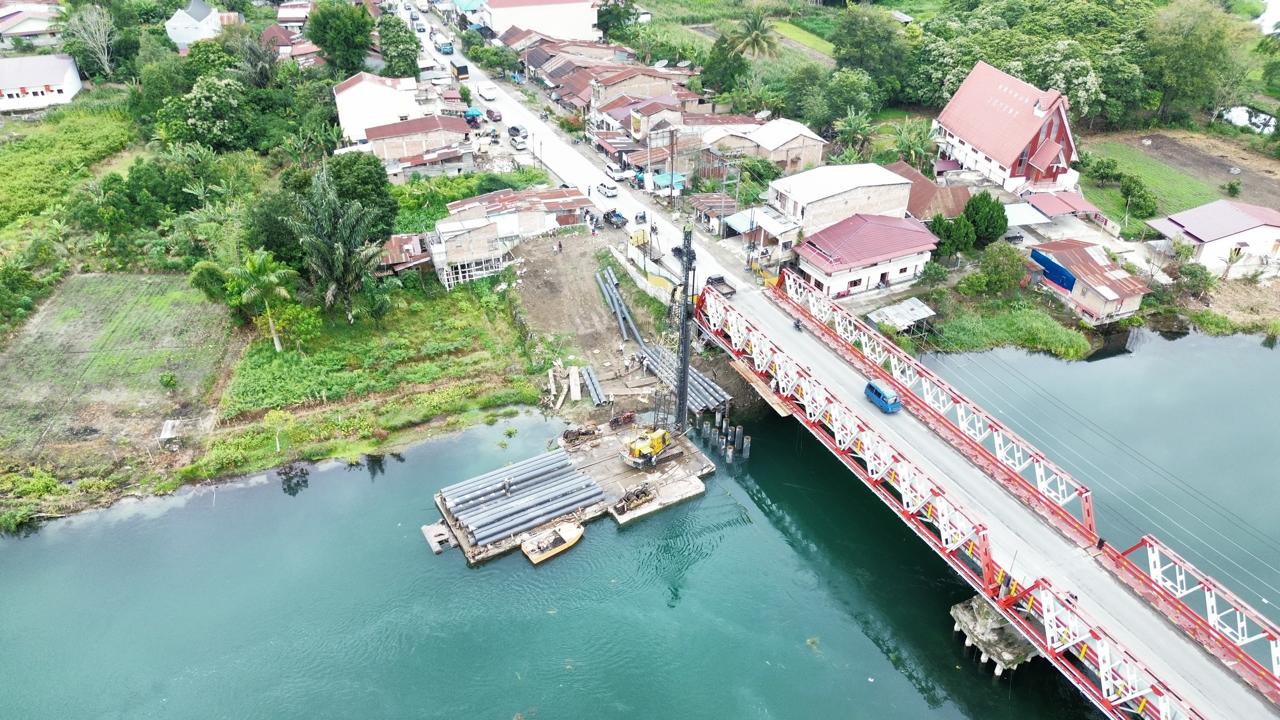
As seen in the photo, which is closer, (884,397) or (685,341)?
(884,397)

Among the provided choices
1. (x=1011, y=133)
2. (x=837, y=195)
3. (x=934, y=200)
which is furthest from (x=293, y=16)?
(x=1011, y=133)

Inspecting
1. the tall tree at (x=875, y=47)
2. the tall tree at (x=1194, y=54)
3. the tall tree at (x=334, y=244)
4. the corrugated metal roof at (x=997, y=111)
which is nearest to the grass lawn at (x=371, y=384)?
the tall tree at (x=334, y=244)

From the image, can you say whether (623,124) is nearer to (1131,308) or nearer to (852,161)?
(852,161)

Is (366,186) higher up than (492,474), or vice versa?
(366,186)

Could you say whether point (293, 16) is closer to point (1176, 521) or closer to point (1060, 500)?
point (1060, 500)

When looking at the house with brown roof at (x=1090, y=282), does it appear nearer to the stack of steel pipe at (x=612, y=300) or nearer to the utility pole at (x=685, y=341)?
the utility pole at (x=685, y=341)

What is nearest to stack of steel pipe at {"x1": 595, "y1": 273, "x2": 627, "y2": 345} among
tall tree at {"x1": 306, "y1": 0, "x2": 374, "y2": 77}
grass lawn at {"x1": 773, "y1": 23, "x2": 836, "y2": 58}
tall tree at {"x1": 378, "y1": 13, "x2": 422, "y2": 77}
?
tall tree at {"x1": 378, "y1": 13, "x2": 422, "y2": 77}

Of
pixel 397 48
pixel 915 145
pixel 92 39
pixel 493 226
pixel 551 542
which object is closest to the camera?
pixel 551 542
